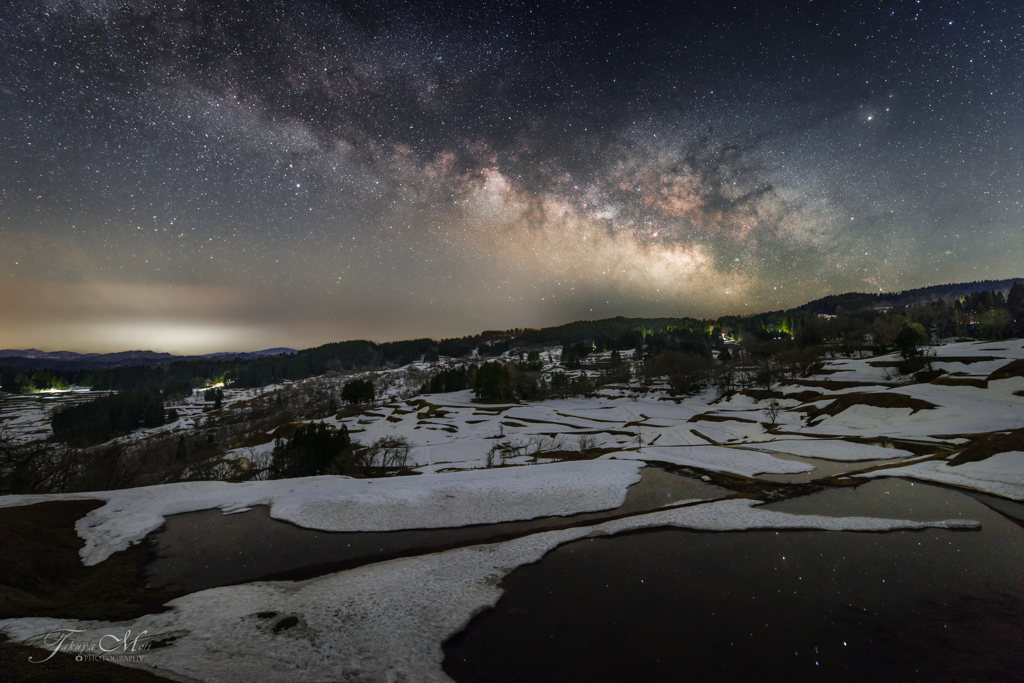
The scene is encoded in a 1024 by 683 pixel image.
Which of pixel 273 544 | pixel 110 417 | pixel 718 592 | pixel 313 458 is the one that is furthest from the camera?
pixel 110 417

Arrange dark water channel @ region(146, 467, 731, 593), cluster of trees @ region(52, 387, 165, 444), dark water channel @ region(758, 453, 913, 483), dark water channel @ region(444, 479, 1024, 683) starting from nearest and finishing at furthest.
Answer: dark water channel @ region(444, 479, 1024, 683) < dark water channel @ region(146, 467, 731, 593) < dark water channel @ region(758, 453, 913, 483) < cluster of trees @ region(52, 387, 165, 444)

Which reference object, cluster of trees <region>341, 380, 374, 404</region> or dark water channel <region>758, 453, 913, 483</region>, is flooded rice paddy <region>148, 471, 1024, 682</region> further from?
cluster of trees <region>341, 380, 374, 404</region>

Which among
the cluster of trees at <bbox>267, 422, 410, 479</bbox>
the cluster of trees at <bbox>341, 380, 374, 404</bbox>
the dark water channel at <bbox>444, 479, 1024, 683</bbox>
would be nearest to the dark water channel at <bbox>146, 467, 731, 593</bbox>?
the dark water channel at <bbox>444, 479, 1024, 683</bbox>

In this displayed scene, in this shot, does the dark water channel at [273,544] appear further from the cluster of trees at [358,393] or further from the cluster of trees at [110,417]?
the cluster of trees at [110,417]

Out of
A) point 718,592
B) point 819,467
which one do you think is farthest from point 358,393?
point 718,592

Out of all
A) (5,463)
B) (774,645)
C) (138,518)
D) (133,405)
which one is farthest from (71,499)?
(133,405)

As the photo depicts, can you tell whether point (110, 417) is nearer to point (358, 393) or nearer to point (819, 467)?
point (358, 393)
